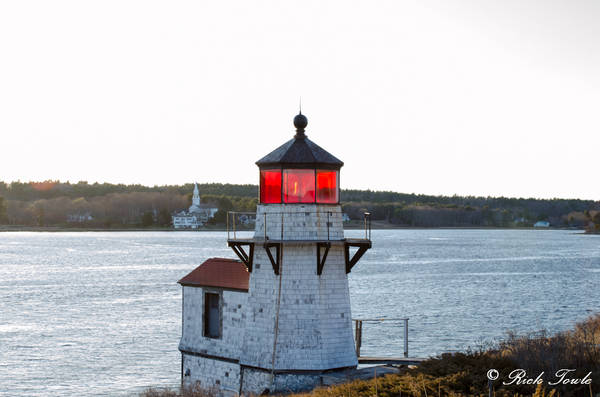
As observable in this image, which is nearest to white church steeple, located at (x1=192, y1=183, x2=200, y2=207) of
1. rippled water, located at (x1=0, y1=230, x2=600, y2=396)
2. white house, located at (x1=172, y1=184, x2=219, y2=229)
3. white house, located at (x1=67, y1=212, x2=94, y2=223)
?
white house, located at (x1=172, y1=184, x2=219, y2=229)

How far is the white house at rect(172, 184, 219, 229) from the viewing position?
582 ft

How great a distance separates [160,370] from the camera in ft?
88.8

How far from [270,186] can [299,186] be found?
0.75m

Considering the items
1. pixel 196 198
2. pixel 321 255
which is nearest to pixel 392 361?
pixel 321 255

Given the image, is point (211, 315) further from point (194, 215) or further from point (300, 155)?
point (194, 215)

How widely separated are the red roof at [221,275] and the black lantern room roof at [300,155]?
308 cm

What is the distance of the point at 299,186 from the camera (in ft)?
55.2

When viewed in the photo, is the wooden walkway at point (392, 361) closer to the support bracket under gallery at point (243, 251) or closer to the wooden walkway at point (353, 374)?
the wooden walkway at point (353, 374)

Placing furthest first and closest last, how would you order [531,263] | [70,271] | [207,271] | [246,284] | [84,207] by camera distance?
1. [84,207]
2. [531,263]
3. [70,271]
4. [207,271]
5. [246,284]

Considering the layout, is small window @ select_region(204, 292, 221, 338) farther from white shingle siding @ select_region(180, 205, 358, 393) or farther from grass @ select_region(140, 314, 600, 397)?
grass @ select_region(140, 314, 600, 397)

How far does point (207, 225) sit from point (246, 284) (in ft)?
546

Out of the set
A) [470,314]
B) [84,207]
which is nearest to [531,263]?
[470,314]

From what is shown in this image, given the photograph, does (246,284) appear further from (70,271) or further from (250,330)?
(70,271)
